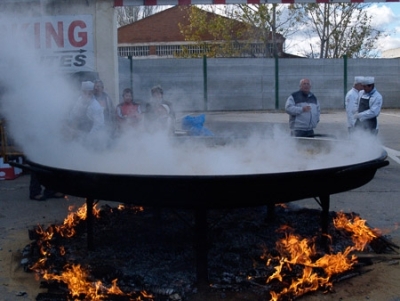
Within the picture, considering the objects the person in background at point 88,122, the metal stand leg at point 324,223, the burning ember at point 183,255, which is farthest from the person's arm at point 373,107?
the person in background at point 88,122

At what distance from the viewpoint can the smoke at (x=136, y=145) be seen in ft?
14.2

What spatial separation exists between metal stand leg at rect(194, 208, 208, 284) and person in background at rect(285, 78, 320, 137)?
376 centimetres

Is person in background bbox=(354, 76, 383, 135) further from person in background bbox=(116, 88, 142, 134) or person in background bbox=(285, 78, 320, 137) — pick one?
person in background bbox=(116, 88, 142, 134)

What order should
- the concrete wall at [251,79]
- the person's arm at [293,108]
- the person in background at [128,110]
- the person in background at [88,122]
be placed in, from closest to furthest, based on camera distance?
1. the person in background at [88,122]
2. the person in background at [128,110]
3. the person's arm at [293,108]
4. the concrete wall at [251,79]

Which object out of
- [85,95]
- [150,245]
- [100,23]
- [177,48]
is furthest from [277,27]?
[150,245]

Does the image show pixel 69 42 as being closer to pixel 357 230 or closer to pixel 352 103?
pixel 352 103

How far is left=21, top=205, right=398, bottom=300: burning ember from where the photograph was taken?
12.3ft

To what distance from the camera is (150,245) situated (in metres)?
4.65

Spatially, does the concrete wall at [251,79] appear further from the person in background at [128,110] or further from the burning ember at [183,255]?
the burning ember at [183,255]

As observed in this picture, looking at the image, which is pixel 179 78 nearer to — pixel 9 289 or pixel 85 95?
pixel 85 95

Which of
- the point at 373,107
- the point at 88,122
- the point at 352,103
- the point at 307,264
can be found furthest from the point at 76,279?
the point at 352,103

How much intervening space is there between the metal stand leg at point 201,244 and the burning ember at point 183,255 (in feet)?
0.28

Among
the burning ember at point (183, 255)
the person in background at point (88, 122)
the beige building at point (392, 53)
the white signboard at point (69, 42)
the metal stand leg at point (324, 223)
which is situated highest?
the beige building at point (392, 53)

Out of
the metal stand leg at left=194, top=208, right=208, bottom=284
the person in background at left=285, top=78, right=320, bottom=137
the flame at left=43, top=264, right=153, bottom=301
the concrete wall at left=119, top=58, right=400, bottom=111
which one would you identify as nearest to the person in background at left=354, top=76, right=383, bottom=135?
the person in background at left=285, top=78, right=320, bottom=137
